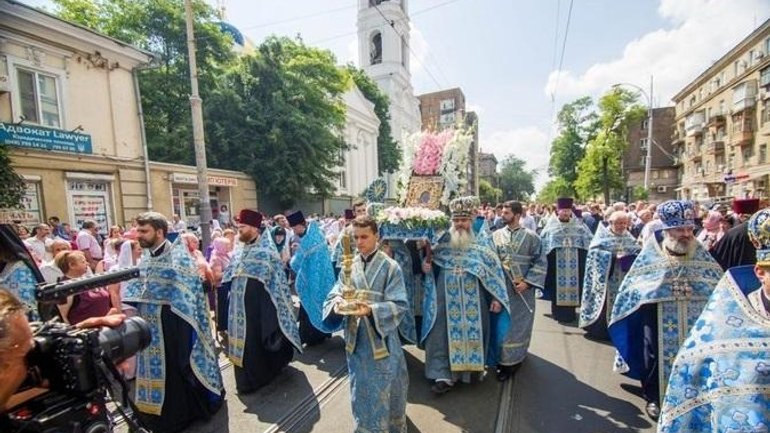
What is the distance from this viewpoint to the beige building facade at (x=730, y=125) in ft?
90.6

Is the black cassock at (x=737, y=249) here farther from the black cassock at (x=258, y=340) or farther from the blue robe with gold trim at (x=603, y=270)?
the black cassock at (x=258, y=340)

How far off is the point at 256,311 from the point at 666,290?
158 inches

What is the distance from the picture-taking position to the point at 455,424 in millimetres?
3521

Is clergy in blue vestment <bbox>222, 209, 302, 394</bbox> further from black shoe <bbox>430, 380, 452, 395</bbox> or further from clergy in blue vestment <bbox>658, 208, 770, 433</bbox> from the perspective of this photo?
clergy in blue vestment <bbox>658, 208, 770, 433</bbox>

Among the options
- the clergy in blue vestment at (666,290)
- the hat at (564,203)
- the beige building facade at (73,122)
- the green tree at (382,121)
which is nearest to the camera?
the clergy in blue vestment at (666,290)

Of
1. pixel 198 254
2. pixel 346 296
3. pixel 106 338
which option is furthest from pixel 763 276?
pixel 198 254

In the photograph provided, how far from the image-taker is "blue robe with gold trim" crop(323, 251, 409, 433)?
2.85 m

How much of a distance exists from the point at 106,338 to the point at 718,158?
46.1 metres

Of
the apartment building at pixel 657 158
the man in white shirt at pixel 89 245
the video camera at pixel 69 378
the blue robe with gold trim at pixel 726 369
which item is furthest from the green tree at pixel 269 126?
the apartment building at pixel 657 158

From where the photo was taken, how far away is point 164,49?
20.1 meters

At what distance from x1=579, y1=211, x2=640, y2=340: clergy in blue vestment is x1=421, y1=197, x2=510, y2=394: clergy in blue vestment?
1.47 metres

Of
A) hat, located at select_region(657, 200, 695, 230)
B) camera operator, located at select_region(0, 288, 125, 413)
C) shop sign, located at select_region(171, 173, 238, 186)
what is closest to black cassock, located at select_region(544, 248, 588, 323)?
hat, located at select_region(657, 200, 695, 230)

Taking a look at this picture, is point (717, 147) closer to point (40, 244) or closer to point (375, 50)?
point (375, 50)

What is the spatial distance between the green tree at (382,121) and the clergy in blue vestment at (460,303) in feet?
116
